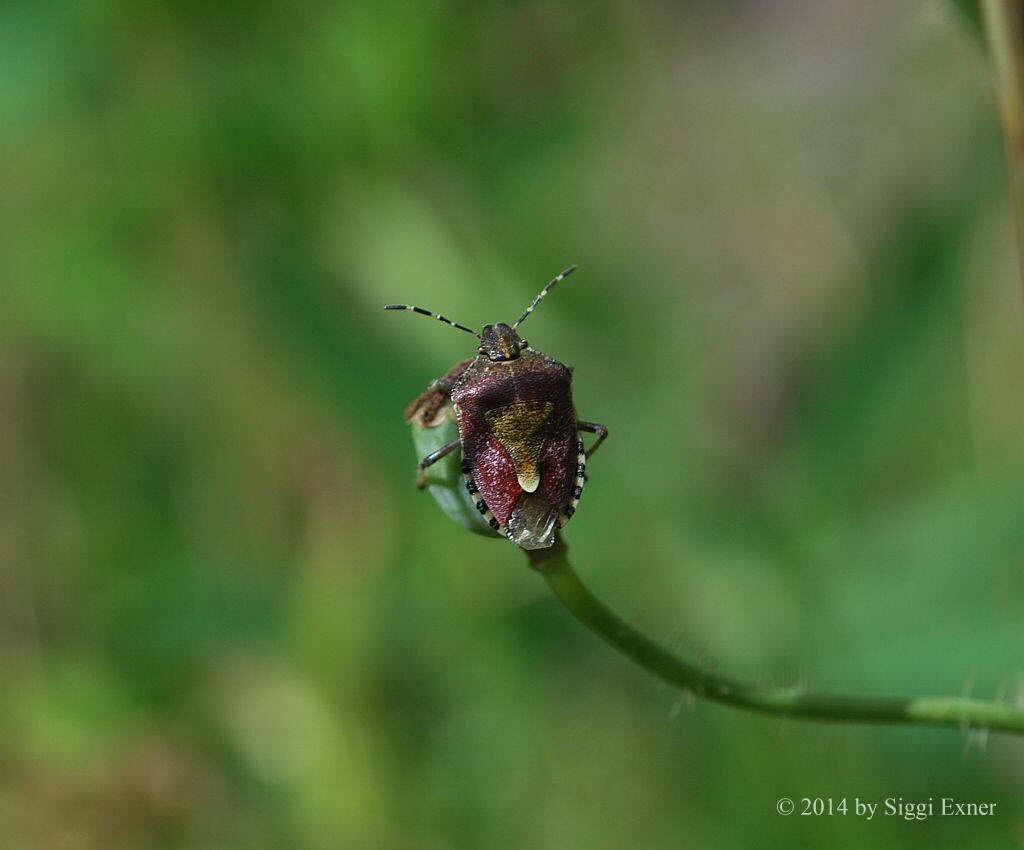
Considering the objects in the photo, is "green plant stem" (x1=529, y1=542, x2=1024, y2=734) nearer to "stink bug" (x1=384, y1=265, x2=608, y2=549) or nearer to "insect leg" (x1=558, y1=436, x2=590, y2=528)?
"stink bug" (x1=384, y1=265, x2=608, y2=549)

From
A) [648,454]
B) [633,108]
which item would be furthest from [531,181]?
[633,108]

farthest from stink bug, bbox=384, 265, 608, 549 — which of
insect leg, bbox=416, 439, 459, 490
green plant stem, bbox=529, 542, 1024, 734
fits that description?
green plant stem, bbox=529, 542, 1024, 734

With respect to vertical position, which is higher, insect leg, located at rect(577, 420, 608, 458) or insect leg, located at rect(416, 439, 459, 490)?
insect leg, located at rect(577, 420, 608, 458)

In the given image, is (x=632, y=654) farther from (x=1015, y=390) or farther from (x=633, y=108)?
(x=633, y=108)

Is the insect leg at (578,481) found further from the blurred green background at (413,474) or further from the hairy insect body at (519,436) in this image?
the blurred green background at (413,474)

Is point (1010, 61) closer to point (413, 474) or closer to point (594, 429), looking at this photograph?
point (594, 429)

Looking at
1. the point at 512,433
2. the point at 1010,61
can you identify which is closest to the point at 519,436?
the point at 512,433
